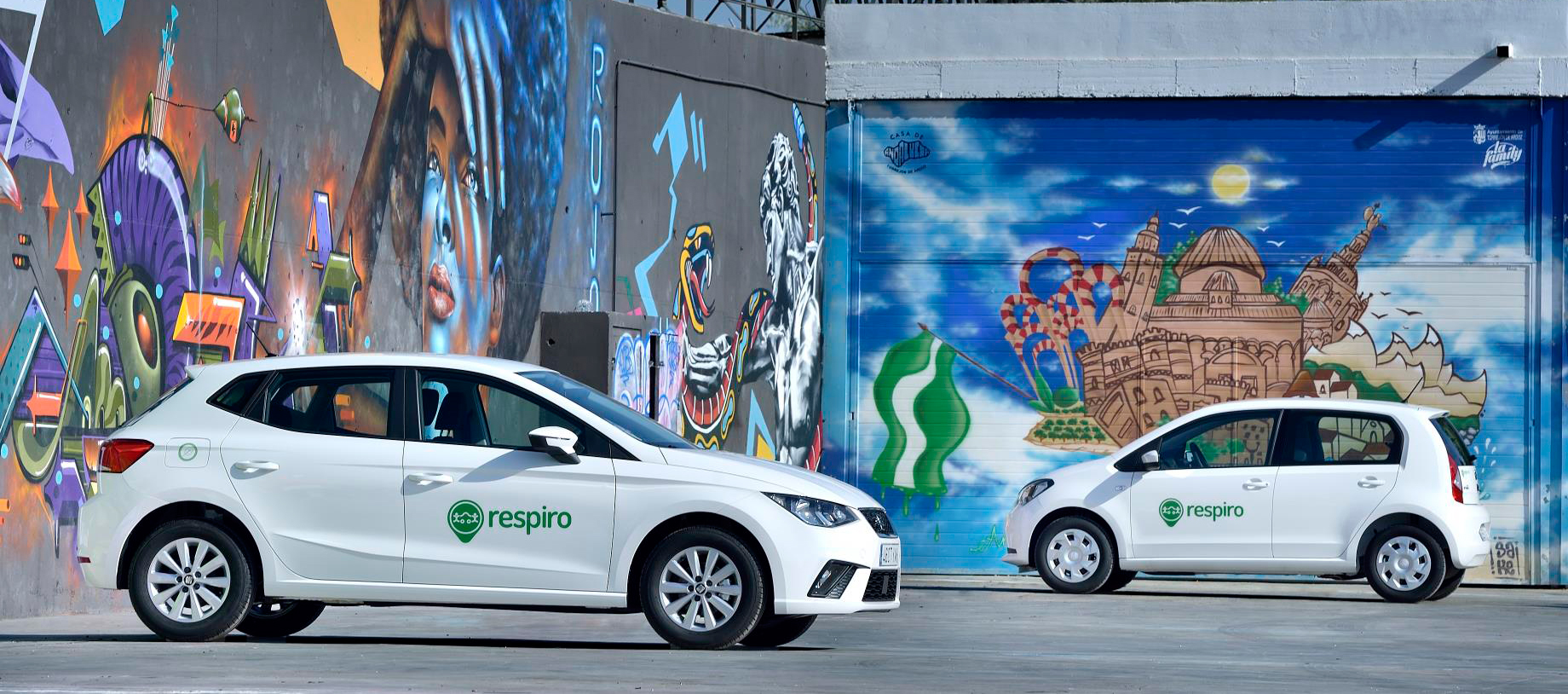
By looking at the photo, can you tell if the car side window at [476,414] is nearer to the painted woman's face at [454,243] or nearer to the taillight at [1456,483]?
the painted woman's face at [454,243]

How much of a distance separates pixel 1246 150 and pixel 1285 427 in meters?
5.42

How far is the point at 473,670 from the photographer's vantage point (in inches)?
347

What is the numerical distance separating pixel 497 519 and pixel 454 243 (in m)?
6.18

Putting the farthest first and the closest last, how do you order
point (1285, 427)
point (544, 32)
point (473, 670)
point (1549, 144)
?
point (1549, 144) → point (544, 32) → point (1285, 427) → point (473, 670)

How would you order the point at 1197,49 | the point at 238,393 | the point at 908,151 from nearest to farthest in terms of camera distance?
1. the point at 238,393
2. the point at 1197,49
3. the point at 908,151

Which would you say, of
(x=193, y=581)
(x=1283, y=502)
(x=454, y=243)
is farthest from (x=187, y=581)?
(x=1283, y=502)

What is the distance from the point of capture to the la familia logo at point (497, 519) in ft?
32.3

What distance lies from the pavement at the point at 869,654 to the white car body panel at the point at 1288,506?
101 cm

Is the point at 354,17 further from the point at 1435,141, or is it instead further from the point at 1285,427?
the point at 1435,141

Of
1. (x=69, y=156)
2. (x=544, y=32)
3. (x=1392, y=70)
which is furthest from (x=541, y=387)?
(x=1392, y=70)

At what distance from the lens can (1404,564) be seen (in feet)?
51.5

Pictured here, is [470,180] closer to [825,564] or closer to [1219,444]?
[1219,444]

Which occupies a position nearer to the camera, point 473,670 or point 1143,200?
point 473,670

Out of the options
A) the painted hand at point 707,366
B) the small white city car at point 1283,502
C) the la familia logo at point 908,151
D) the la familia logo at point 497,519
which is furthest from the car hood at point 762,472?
the la familia logo at point 908,151
